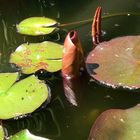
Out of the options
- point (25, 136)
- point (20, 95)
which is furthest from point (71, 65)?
point (25, 136)

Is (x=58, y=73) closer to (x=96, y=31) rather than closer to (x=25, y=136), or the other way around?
(x=96, y=31)

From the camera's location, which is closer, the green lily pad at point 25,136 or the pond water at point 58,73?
the green lily pad at point 25,136

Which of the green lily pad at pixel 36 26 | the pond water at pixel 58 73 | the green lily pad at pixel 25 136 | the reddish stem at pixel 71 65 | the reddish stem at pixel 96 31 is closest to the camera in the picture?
the green lily pad at pixel 25 136

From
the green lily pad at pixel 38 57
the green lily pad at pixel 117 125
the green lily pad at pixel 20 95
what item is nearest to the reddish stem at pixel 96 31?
the green lily pad at pixel 38 57

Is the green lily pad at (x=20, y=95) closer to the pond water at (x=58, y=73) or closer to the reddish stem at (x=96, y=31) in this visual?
the pond water at (x=58, y=73)

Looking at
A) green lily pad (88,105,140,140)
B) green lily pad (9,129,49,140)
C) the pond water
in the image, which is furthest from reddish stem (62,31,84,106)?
green lily pad (9,129,49,140)

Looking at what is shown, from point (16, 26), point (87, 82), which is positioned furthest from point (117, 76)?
point (16, 26)

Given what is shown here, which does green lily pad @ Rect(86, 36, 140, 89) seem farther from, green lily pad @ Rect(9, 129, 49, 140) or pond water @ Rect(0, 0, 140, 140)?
green lily pad @ Rect(9, 129, 49, 140)
